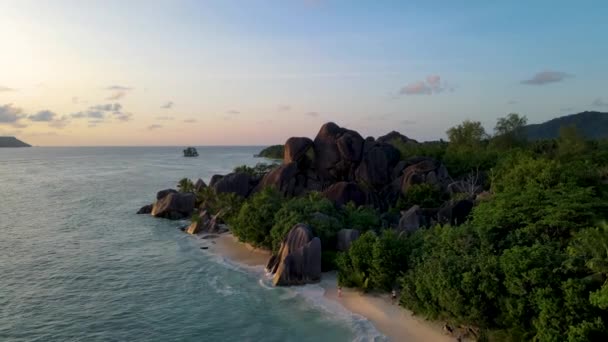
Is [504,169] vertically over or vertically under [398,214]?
over

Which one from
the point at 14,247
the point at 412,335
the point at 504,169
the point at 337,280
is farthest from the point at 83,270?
the point at 504,169

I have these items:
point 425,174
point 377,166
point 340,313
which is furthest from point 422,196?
point 340,313

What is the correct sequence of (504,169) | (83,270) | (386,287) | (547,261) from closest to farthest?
(547,261), (386,287), (83,270), (504,169)

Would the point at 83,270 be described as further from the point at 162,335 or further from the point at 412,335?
the point at 412,335

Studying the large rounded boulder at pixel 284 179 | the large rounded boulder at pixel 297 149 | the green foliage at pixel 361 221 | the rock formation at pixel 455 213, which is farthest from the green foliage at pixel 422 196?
the large rounded boulder at pixel 297 149

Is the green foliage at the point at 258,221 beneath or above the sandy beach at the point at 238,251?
above

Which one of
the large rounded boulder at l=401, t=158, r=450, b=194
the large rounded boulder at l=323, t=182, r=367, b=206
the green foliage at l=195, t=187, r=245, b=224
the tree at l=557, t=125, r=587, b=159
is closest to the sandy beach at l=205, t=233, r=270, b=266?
the green foliage at l=195, t=187, r=245, b=224

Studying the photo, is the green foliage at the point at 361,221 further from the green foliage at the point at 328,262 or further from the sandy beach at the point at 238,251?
the sandy beach at the point at 238,251
